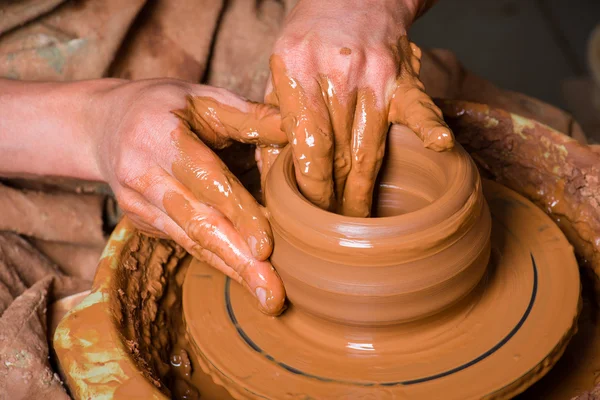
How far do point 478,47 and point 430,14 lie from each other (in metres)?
0.48

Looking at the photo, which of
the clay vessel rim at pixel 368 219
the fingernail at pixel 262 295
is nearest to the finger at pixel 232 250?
the fingernail at pixel 262 295

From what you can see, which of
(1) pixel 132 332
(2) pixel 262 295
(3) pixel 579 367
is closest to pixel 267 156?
(2) pixel 262 295

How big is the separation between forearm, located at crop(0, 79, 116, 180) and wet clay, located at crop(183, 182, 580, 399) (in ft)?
1.44

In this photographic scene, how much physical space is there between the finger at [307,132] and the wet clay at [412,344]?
0.77ft

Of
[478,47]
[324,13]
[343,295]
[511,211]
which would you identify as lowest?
[478,47]

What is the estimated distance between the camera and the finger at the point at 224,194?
1239 millimetres

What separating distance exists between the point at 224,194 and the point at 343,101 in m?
0.27

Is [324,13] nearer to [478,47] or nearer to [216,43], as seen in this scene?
[216,43]

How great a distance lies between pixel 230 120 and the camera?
1391 millimetres

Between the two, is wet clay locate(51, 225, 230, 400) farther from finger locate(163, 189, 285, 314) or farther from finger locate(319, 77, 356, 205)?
finger locate(319, 77, 356, 205)

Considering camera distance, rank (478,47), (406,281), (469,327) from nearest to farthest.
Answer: (406,281), (469,327), (478,47)

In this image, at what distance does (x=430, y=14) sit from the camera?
14.7 feet

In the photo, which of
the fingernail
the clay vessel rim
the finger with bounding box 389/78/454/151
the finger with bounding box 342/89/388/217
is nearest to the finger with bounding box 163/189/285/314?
the fingernail

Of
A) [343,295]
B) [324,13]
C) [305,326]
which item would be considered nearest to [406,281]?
[343,295]
